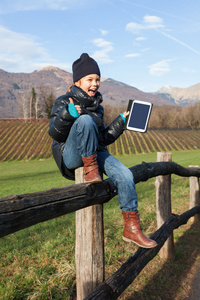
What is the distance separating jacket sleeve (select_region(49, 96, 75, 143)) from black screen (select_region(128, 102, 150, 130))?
0.76 metres

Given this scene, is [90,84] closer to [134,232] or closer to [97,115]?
[97,115]

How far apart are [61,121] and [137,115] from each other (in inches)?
37.6

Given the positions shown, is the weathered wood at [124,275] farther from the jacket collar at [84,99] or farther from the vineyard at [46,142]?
the vineyard at [46,142]

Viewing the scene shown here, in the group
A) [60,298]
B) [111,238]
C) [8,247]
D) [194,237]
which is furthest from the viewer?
[194,237]

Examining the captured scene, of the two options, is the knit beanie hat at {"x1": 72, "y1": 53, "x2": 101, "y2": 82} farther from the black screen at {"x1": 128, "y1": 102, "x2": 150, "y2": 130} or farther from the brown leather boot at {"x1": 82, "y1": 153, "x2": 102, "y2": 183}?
the brown leather boot at {"x1": 82, "y1": 153, "x2": 102, "y2": 183}

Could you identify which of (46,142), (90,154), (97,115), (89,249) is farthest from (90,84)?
(46,142)

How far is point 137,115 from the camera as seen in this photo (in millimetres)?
2990

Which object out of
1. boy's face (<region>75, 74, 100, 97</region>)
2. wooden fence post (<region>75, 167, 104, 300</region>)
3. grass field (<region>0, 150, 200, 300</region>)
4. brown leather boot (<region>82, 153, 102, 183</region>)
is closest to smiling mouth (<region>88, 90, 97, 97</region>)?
boy's face (<region>75, 74, 100, 97</region>)

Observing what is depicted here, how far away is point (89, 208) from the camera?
94.6 inches

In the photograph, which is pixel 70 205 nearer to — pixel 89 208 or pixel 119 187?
pixel 89 208

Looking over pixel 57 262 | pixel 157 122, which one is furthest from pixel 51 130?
pixel 157 122

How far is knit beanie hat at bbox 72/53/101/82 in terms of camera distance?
115 inches

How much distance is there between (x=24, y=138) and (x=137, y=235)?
159ft

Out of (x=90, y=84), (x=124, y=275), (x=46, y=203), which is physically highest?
(x=90, y=84)
